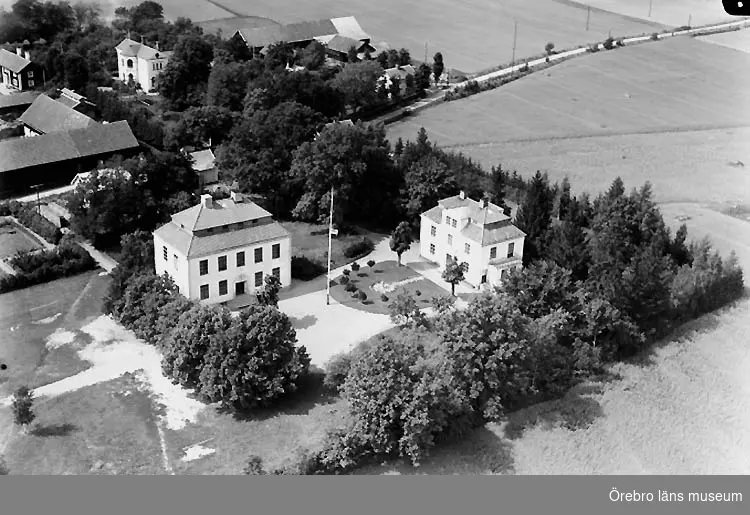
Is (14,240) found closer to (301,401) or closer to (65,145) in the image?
(65,145)

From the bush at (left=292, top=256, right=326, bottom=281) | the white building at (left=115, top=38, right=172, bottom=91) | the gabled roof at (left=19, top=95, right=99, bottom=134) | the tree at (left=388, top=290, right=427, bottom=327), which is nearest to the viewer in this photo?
the tree at (left=388, top=290, right=427, bottom=327)

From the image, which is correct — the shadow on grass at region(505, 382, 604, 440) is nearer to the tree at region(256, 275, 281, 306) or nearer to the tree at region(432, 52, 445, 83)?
the tree at region(256, 275, 281, 306)

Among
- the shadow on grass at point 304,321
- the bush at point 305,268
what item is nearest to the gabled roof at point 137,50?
the bush at point 305,268

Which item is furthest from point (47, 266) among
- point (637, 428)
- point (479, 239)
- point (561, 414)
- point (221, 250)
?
point (637, 428)

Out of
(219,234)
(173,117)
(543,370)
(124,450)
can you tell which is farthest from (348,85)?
(124,450)

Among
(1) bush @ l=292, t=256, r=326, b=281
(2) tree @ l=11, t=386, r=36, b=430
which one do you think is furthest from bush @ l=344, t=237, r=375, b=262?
(2) tree @ l=11, t=386, r=36, b=430

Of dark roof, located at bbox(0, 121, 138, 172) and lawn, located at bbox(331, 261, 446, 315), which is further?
dark roof, located at bbox(0, 121, 138, 172)
